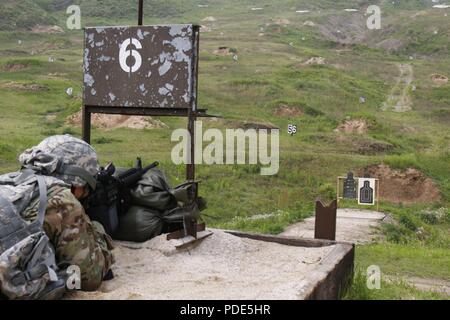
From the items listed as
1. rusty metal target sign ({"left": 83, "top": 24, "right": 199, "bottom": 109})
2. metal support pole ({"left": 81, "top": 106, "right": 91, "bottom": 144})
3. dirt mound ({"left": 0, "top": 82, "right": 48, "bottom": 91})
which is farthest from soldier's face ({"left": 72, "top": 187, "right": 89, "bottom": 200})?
dirt mound ({"left": 0, "top": 82, "right": 48, "bottom": 91})

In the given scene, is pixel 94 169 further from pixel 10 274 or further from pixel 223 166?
pixel 223 166

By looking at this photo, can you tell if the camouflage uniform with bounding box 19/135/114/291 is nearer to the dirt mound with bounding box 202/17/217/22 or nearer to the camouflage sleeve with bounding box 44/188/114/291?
the camouflage sleeve with bounding box 44/188/114/291

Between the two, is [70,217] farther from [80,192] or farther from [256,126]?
[256,126]

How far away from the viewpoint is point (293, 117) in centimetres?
2400

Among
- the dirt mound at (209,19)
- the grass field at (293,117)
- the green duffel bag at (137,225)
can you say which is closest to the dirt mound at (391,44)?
the grass field at (293,117)

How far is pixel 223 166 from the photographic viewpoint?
15.4 metres

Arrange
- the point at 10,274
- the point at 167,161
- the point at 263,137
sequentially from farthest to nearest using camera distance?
the point at 263,137 → the point at 167,161 → the point at 10,274

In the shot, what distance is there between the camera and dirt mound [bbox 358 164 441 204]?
16234 mm

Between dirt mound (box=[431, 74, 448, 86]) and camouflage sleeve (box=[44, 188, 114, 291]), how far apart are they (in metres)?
33.4

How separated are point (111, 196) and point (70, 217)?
1090mm

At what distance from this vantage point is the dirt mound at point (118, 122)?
20078mm

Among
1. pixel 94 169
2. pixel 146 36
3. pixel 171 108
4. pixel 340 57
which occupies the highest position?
pixel 340 57
